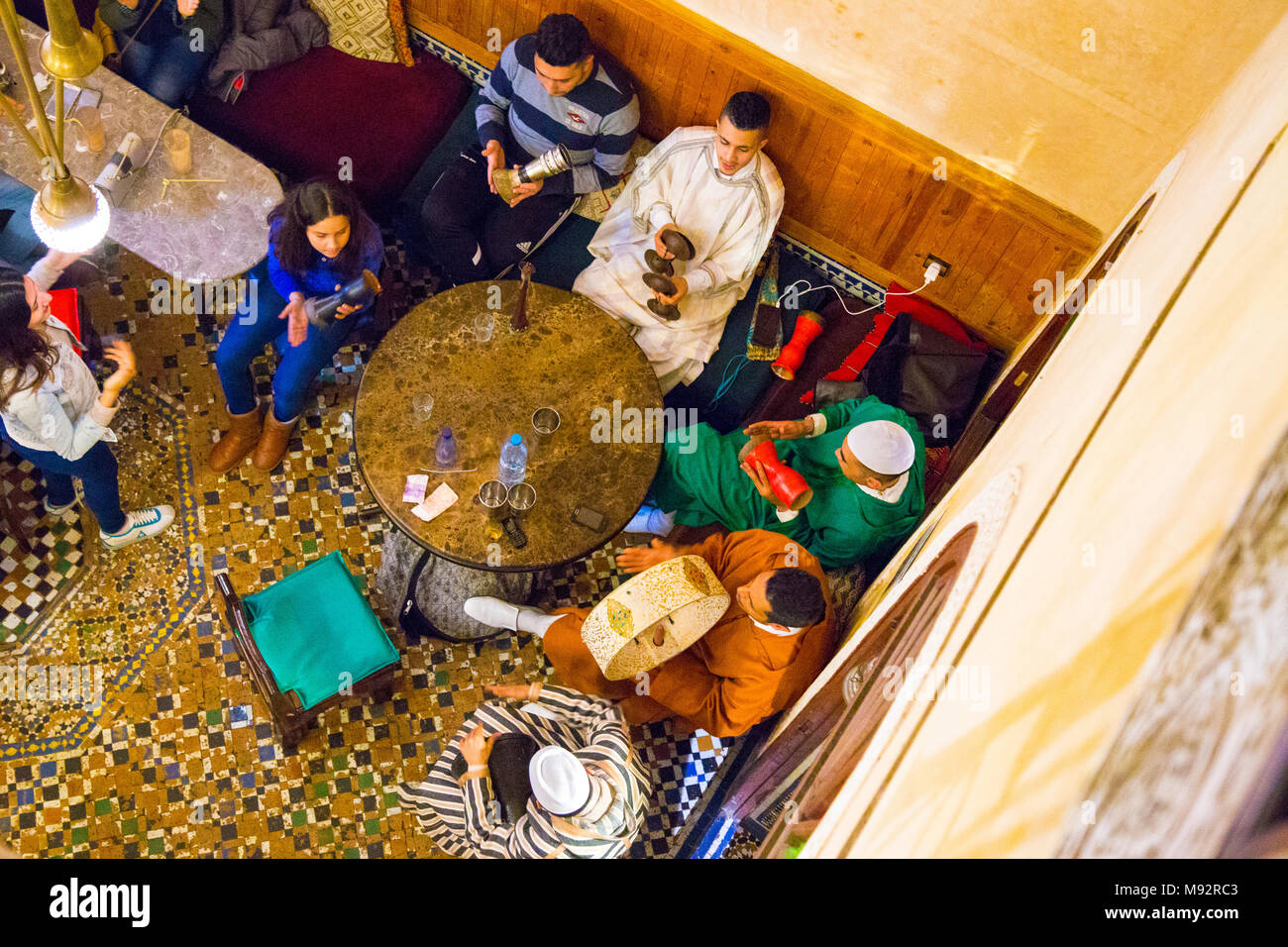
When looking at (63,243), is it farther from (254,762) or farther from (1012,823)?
(1012,823)

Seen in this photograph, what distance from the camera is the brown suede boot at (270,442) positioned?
395 centimetres

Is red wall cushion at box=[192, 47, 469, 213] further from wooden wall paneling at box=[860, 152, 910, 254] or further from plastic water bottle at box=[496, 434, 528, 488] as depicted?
wooden wall paneling at box=[860, 152, 910, 254]

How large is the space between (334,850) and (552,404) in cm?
197

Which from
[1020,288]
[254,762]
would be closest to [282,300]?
[254,762]

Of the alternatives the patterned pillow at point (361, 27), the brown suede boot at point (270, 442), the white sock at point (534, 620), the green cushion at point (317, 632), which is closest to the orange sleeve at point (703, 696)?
the white sock at point (534, 620)

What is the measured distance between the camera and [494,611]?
12.3 ft

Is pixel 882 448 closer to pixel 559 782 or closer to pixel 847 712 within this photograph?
pixel 847 712

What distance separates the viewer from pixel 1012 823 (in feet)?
3.06

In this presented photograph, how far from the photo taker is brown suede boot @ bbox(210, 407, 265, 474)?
3.93 metres

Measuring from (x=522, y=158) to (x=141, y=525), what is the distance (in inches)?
92.5

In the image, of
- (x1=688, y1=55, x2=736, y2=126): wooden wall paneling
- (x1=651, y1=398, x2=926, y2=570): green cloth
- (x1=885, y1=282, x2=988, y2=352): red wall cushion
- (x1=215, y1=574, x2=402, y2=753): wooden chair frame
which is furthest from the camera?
(x1=885, y1=282, x2=988, y2=352): red wall cushion

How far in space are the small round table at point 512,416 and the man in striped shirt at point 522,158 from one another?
0.57m

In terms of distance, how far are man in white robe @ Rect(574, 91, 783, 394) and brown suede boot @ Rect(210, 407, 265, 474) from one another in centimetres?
157

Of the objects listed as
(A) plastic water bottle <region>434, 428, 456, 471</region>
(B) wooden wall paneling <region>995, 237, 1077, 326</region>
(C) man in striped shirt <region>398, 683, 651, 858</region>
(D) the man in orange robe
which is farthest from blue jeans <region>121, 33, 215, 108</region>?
(B) wooden wall paneling <region>995, 237, 1077, 326</region>
